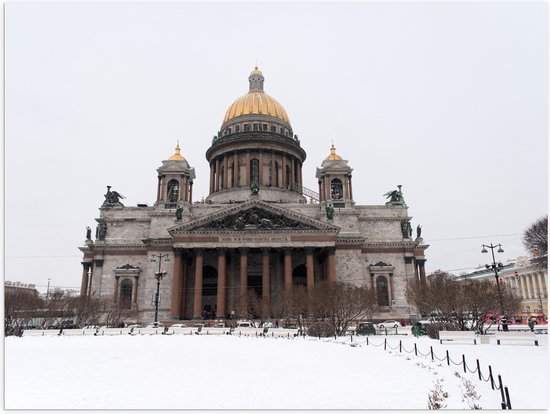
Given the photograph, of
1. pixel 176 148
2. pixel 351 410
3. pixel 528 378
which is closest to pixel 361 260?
pixel 176 148

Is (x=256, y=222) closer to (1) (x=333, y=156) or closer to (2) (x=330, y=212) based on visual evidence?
(2) (x=330, y=212)

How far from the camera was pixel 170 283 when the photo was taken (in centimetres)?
4872

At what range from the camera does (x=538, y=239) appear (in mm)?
29156

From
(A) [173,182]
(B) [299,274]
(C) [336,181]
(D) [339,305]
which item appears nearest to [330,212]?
(C) [336,181]

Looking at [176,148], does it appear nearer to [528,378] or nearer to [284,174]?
[284,174]

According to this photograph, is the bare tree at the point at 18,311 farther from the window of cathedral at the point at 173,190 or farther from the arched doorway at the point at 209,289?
the window of cathedral at the point at 173,190

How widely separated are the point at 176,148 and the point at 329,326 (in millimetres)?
37321

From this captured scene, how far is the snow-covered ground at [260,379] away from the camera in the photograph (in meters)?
9.69

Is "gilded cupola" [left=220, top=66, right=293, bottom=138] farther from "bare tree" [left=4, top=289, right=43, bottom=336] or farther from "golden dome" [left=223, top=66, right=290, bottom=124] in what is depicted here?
"bare tree" [left=4, top=289, right=43, bottom=336]

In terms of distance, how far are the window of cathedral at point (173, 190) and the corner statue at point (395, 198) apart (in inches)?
1058

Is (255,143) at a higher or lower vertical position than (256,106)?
lower

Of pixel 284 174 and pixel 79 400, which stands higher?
pixel 284 174

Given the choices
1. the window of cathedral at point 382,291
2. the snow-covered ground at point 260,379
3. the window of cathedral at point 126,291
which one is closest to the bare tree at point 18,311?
the window of cathedral at point 126,291

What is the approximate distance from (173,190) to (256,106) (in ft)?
65.4
